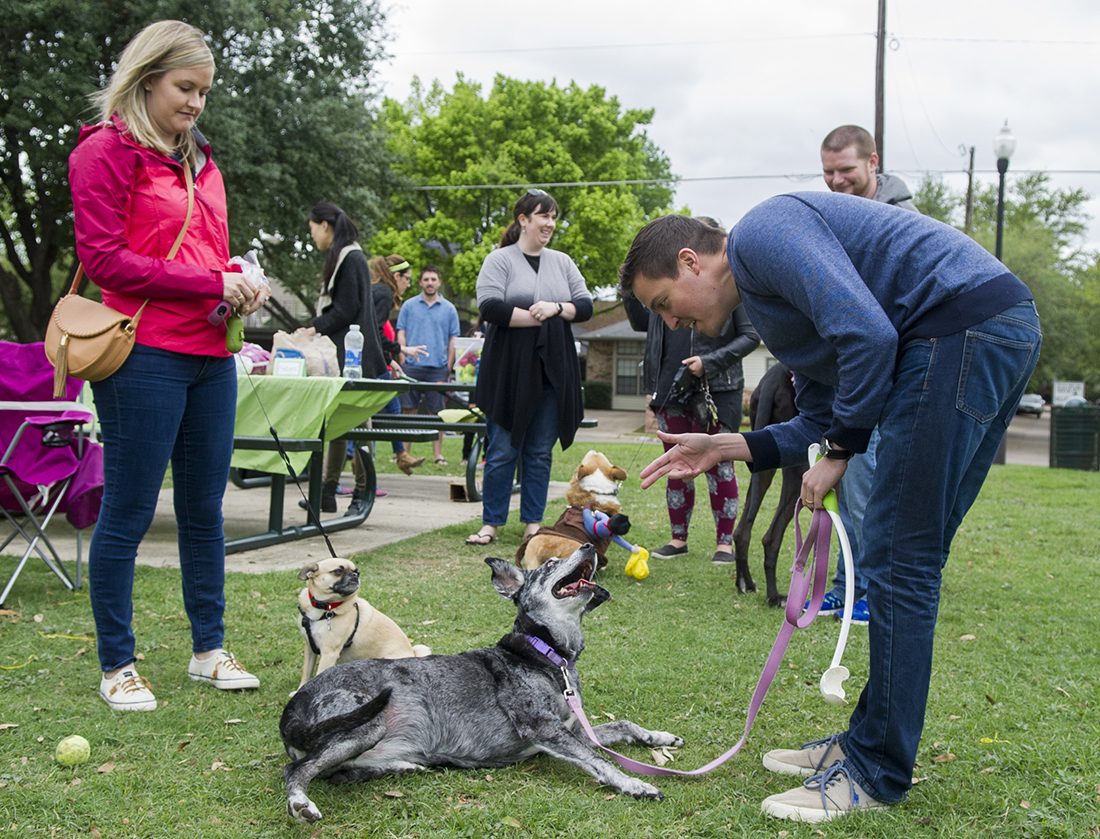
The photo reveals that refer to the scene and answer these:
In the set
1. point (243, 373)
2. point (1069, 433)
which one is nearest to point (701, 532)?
point (243, 373)

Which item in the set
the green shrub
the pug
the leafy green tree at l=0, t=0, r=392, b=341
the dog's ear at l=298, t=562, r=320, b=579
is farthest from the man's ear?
the green shrub

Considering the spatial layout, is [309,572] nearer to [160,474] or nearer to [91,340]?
[160,474]

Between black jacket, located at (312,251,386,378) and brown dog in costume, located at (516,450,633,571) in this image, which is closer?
brown dog in costume, located at (516,450,633,571)

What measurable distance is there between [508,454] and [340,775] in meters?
3.83

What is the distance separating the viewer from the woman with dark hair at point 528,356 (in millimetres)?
6547

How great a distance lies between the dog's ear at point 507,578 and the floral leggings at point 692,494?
296cm

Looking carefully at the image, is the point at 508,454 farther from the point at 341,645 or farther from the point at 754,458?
the point at 754,458

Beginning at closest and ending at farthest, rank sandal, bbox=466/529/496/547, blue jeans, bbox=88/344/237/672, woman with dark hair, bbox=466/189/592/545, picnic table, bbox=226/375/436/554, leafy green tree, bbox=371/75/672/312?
blue jeans, bbox=88/344/237/672
picnic table, bbox=226/375/436/554
woman with dark hair, bbox=466/189/592/545
sandal, bbox=466/529/496/547
leafy green tree, bbox=371/75/672/312

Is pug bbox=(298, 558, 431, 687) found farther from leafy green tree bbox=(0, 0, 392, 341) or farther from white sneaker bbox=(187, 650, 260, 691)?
leafy green tree bbox=(0, 0, 392, 341)

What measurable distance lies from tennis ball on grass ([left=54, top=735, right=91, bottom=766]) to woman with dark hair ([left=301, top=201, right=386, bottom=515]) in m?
4.57

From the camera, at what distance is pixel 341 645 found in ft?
12.6

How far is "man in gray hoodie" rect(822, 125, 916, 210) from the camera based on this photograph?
5.23 m

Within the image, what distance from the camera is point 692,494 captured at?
267 inches

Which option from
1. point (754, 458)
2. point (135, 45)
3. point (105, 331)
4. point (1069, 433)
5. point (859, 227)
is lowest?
point (1069, 433)
